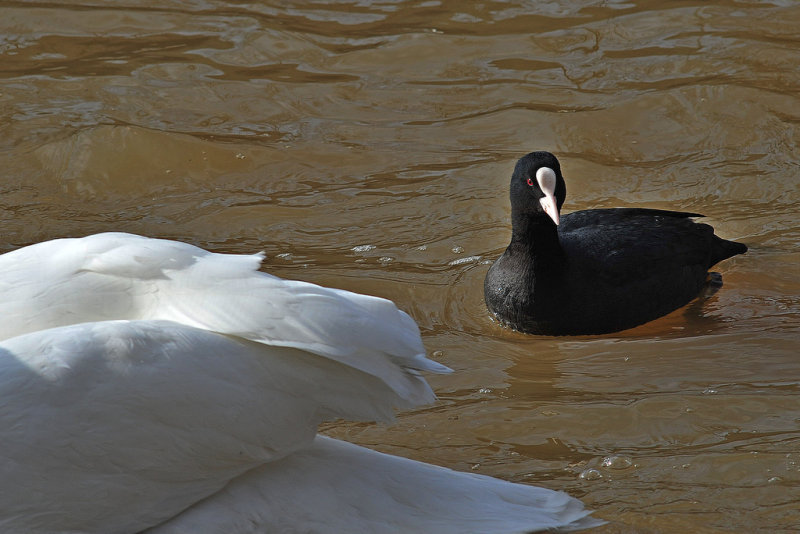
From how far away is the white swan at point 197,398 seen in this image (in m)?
2.63

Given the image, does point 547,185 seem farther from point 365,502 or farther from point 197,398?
point 197,398

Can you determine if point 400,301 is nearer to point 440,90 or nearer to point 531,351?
point 531,351

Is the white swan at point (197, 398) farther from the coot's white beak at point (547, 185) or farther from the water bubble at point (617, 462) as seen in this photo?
the coot's white beak at point (547, 185)

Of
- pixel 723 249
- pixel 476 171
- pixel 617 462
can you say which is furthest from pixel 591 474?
pixel 476 171

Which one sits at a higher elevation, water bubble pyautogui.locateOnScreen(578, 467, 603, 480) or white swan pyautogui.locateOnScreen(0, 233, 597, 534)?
white swan pyautogui.locateOnScreen(0, 233, 597, 534)

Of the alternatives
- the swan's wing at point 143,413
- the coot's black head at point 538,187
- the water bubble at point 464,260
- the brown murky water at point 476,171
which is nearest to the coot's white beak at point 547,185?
the coot's black head at point 538,187

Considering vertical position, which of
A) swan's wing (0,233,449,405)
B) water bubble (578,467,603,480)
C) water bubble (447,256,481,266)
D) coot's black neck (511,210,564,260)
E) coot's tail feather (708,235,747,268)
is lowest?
water bubble (578,467,603,480)

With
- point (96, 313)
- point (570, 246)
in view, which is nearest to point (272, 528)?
point (96, 313)

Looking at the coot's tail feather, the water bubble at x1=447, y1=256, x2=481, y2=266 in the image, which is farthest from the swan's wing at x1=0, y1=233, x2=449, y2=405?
the coot's tail feather

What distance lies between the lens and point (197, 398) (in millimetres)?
2725

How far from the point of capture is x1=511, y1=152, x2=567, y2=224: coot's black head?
5148mm

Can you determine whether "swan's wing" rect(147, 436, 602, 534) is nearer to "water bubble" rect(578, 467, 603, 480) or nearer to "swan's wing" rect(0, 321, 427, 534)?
"swan's wing" rect(0, 321, 427, 534)

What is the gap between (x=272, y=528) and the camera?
2.89 metres

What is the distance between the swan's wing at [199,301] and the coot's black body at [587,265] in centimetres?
236
